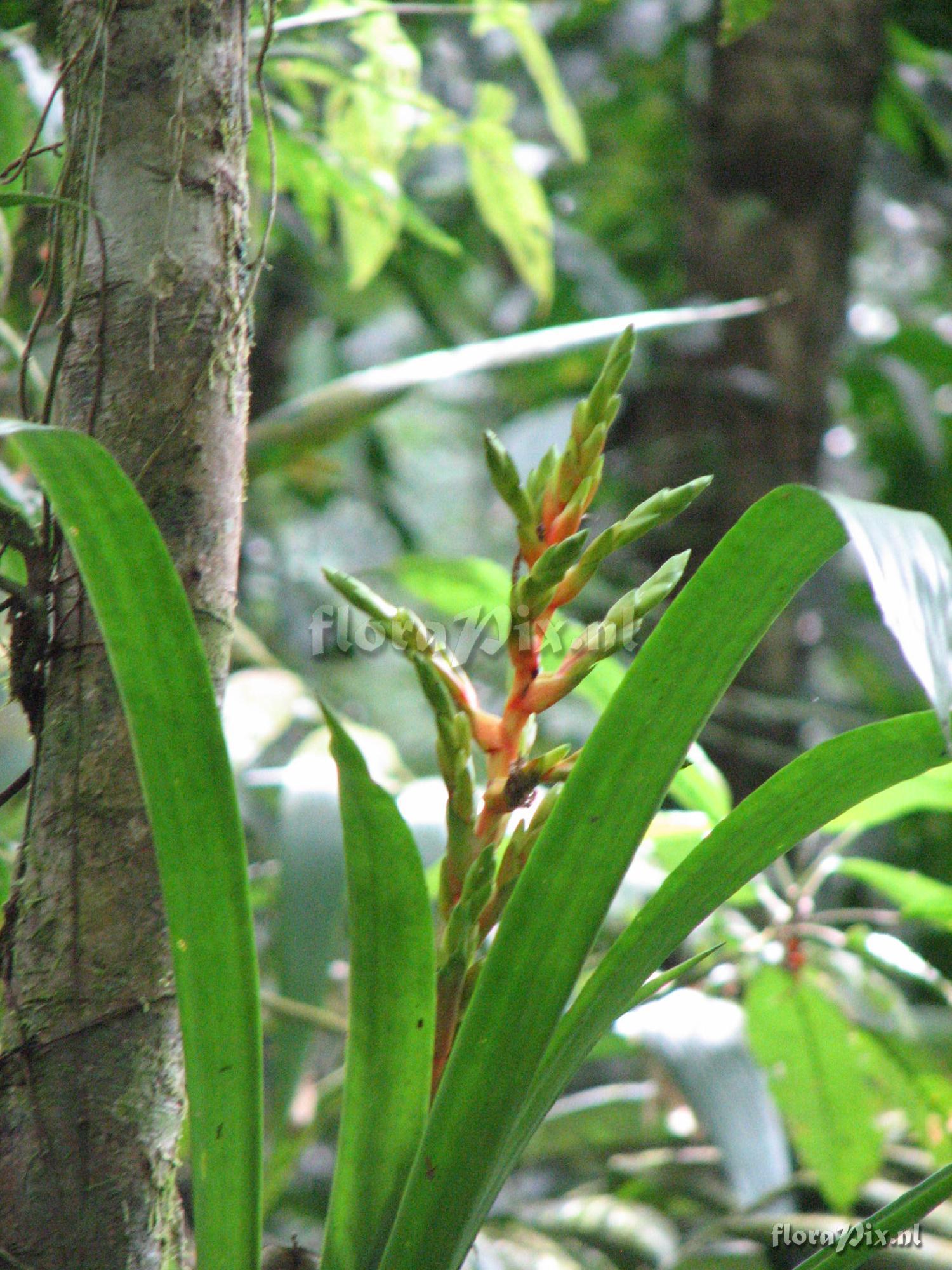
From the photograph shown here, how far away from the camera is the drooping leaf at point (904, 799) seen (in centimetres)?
63

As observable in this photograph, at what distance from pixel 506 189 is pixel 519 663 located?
2.41 feet

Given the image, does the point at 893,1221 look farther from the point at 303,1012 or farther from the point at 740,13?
the point at 740,13

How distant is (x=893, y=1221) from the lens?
0.33 metres

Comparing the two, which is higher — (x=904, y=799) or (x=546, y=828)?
(x=546, y=828)

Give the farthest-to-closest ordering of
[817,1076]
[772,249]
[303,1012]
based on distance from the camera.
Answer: [772,249]
[817,1076]
[303,1012]

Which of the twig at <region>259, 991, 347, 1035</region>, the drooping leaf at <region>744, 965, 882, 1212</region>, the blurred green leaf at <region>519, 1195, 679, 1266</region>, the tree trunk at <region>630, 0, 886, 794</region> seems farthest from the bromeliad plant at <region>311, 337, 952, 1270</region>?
the tree trunk at <region>630, 0, 886, 794</region>

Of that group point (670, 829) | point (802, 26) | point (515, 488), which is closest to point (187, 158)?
point (515, 488)

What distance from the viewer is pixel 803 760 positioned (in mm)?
324

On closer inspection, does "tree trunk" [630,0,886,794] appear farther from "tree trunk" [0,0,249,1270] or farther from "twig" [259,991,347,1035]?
"tree trunk" [0,0,249,1270]

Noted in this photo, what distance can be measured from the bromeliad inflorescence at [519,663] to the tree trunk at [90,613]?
0.09m

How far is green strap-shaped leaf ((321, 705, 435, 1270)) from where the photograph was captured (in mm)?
342

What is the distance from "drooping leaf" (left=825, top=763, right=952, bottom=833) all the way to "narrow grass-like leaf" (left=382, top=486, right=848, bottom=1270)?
1.20 ft

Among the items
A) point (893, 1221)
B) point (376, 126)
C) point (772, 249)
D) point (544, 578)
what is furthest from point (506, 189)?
point (893, 1221)

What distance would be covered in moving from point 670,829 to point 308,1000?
28cm
